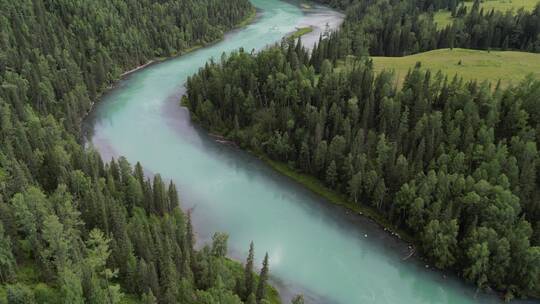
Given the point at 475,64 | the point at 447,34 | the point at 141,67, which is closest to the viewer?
the point at 475,64

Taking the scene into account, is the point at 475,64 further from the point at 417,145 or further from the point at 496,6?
the point at 496,6

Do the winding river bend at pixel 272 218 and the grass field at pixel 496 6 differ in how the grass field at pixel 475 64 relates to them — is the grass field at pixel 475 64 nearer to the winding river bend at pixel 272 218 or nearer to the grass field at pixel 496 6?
the grass field at pixel 496 6

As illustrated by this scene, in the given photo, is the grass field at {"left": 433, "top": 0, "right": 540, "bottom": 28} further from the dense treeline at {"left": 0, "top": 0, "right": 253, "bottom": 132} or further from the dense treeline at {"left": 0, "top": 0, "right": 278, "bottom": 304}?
the dense treeline at {"left": 0, "top": 0, "right": 278, "bottom": 304}

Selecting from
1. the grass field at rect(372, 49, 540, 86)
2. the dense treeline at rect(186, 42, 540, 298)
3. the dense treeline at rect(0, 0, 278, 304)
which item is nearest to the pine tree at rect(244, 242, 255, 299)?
the dense treeline at rect(0, 0, 278, 304)

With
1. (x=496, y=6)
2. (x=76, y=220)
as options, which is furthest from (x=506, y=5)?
(x=76, y=220)

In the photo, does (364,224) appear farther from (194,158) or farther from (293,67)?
(293,67)

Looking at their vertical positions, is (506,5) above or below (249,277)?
above
